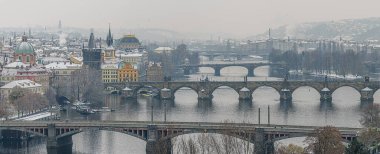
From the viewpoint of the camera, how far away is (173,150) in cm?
2792

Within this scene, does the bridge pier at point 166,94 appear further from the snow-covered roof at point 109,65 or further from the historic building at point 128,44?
the historic building at point 128,44

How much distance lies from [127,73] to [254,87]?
36.5 ft

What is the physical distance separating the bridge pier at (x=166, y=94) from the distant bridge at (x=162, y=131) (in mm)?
18809

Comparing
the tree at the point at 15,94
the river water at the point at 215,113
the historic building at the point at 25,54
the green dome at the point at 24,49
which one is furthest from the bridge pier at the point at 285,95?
the green dome at the point at 24,49

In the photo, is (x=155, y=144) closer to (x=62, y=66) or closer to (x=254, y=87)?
(x=254, y=87)

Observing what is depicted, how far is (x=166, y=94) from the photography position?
50.5 metres

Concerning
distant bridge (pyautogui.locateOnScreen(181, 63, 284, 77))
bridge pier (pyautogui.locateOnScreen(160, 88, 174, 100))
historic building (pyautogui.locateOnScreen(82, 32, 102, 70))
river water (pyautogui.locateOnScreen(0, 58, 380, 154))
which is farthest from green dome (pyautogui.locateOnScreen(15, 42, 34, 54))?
distant bridge (pyautogui.locateOnScreen(181, 63, 284, 77))

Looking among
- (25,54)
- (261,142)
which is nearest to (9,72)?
(25,54)

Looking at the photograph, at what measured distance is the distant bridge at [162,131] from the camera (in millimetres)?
27359

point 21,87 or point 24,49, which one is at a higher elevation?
point 24,49

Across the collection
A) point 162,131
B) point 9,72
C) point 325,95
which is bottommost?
point 325,95

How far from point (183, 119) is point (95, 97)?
10.7 m

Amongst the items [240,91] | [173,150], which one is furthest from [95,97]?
[173,150]

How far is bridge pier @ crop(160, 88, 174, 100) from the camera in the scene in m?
50.1
